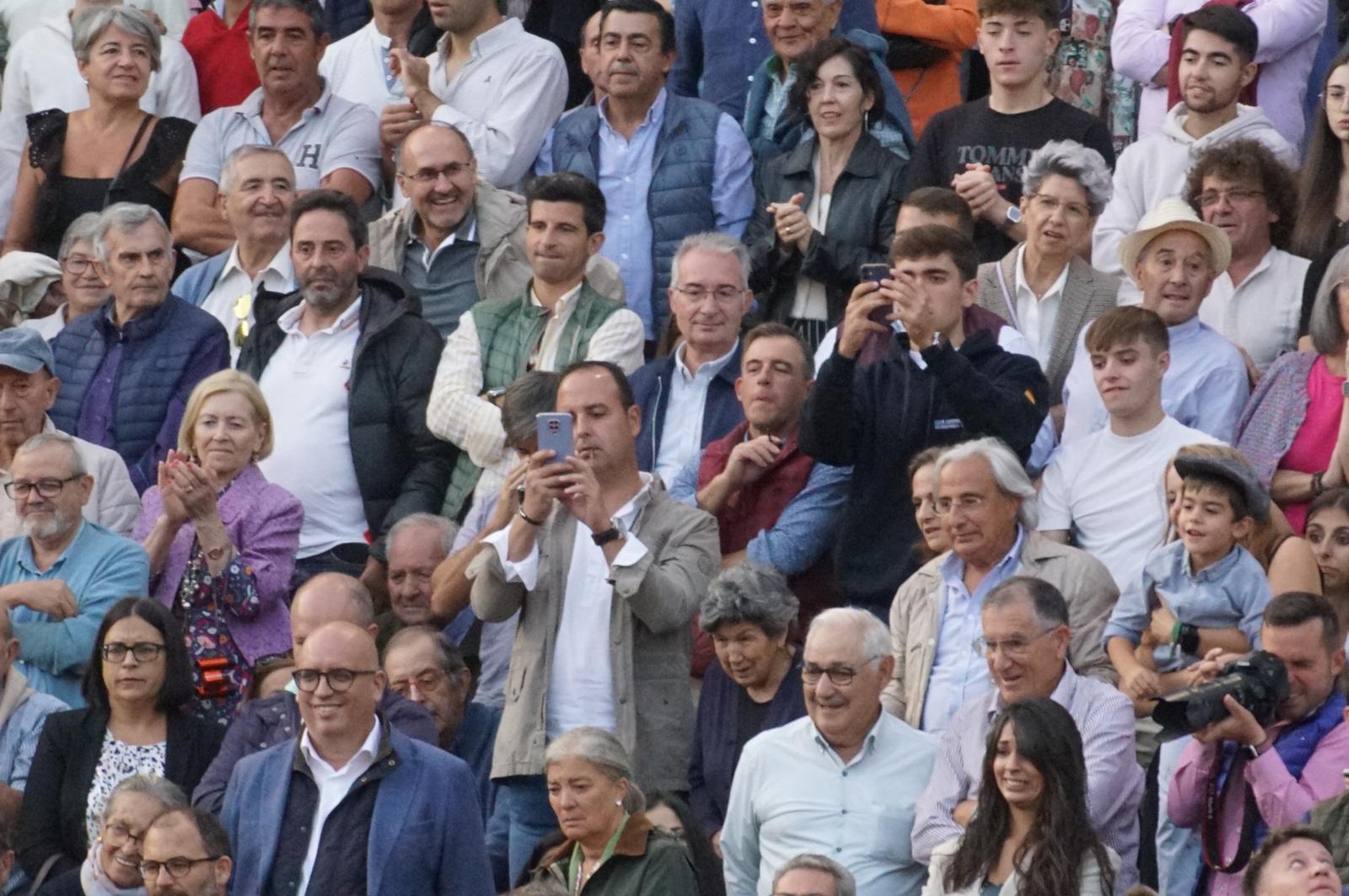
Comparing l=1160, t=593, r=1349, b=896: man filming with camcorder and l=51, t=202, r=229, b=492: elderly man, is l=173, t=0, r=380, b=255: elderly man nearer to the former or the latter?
l=51, t=202, r=229, b=492: elderly man

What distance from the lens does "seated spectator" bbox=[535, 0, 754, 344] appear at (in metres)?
11.1

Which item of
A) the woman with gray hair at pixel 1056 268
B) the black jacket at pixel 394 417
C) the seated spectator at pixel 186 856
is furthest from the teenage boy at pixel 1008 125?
the seated spectator at pixel 186 856

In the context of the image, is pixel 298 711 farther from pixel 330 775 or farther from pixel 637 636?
pixel 637 636

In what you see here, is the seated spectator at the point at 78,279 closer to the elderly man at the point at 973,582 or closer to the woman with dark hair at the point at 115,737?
the woman with dark hair at the point at 115,737

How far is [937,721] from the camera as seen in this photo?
28.3ft

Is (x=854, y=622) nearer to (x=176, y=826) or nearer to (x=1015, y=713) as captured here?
(x=1015, y=713)

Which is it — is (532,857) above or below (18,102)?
below

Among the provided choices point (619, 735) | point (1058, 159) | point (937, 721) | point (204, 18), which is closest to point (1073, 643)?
point (937, 721)

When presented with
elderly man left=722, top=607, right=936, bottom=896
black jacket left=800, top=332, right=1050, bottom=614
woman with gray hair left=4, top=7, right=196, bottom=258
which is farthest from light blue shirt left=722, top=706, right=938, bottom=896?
woman with gray hair left=4, top=7, right=196, bottom=258

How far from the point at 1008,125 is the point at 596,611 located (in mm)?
3007

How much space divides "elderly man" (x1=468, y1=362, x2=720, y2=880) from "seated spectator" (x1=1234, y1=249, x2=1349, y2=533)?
181cm

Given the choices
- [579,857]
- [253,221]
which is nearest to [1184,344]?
[579,857]

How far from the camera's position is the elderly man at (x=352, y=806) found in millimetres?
8055

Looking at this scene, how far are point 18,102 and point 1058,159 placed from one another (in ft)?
15.5
